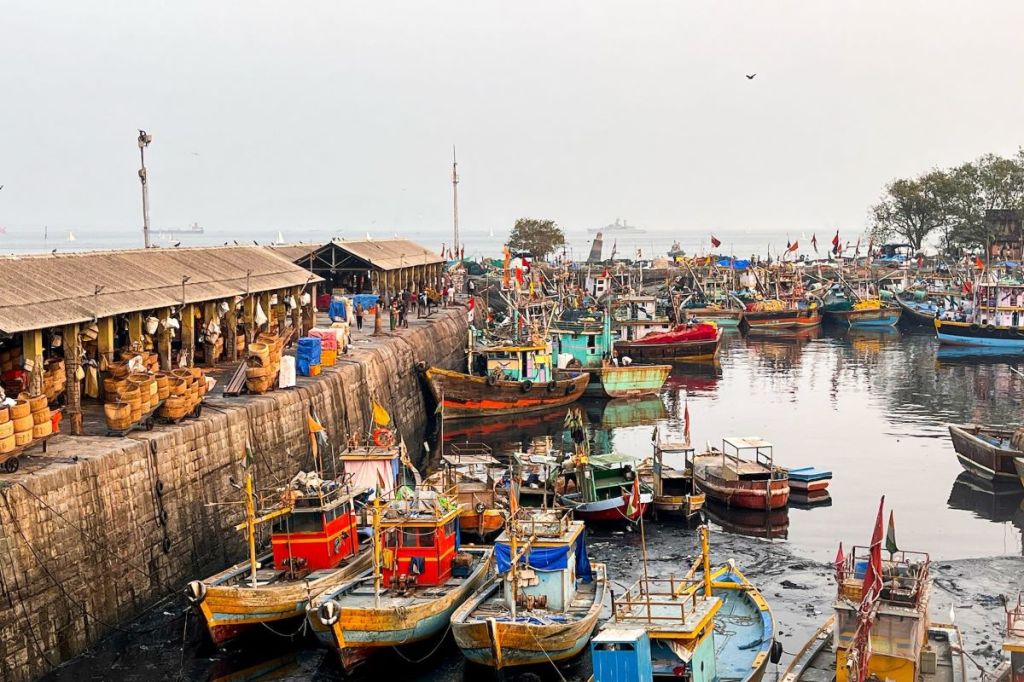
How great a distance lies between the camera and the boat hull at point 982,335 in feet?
226

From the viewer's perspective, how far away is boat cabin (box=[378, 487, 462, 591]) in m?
21.9

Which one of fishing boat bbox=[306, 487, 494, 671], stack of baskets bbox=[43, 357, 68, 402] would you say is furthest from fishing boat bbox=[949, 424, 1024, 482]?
stack of baskets bbox=[43, 357, 68, 402]

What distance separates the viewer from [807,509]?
110 feet

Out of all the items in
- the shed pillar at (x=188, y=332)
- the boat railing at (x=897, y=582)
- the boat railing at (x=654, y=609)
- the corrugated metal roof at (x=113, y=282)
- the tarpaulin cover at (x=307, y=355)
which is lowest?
the boat railing at (x=654, y=609)

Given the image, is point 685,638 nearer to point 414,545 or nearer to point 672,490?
point 414,545

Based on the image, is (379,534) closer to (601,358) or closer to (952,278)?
(601,358)

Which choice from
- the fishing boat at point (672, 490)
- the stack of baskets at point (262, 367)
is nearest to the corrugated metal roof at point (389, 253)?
the stack of baskets at point (262, 367)

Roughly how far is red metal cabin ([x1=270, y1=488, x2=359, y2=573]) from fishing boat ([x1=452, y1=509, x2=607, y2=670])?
3.33m

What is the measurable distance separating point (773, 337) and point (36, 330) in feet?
209

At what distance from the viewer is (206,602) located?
21047mm

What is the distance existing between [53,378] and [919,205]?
330ft

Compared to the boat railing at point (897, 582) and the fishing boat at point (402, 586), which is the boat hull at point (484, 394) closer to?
the fishing boat at point (402, 586)

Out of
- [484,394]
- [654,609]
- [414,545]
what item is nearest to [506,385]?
[484,394]

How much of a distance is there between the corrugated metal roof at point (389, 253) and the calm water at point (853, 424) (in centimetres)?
1393
